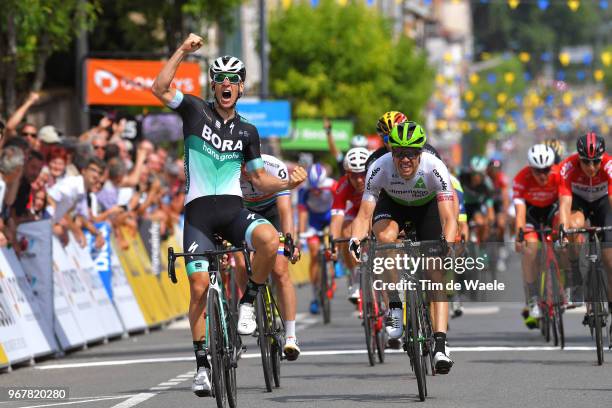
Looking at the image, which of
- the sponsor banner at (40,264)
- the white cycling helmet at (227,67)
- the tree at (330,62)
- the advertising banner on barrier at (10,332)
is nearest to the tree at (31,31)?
the sponsor banner at (40,264)

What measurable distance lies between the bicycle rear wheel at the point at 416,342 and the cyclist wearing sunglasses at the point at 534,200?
4.62 metres

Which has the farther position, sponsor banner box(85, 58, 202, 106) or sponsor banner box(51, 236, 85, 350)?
sponsor banner box(85, 58, 202, 106)

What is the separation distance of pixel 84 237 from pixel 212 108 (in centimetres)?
711

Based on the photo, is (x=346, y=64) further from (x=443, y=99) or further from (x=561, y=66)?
(x=561, y=66)

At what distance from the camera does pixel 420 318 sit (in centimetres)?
1228

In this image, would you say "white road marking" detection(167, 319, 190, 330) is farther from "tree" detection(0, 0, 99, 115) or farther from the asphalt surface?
"tree" detection(0, 0, 99, 115)

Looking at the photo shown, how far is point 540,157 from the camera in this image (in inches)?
685

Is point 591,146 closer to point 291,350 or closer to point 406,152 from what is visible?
point 406,152

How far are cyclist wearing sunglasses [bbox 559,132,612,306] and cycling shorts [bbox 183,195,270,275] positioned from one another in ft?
14.8

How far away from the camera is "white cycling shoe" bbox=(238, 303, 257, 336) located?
12.0 meters

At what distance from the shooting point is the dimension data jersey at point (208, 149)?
11.6 meters

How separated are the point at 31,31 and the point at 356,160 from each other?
5589 millimetres

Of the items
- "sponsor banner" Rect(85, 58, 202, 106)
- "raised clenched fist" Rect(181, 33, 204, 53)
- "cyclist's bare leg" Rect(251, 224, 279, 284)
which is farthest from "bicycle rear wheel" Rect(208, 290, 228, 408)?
"sponsor banner" Rect(85, 58, 202, 106)

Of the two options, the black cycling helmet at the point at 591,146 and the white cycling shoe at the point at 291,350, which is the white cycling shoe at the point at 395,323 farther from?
the black cycling helmet at the point at 591,146
